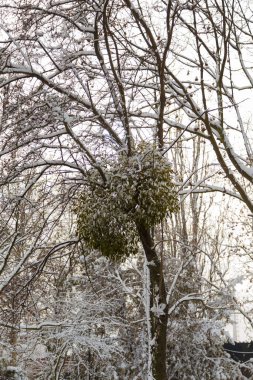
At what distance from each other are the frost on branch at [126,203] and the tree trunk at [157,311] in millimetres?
330

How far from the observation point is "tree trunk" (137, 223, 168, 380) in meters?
5.52

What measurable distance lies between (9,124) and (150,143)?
1.68m

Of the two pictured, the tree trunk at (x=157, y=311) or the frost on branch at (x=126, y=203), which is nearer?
the frost on branch at (x=126, y=203)

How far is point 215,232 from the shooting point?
1838 centimetres

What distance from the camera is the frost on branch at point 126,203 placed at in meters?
5.03

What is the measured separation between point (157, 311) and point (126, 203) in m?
1.39

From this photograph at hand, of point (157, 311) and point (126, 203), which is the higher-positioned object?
point (126, 203)

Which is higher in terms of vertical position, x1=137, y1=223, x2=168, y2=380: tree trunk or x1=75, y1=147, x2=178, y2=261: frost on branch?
x1=75, y1=147, x2=178, y2=261: frost on branch

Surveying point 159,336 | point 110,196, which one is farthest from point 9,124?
point 159,336

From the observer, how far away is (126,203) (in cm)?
504

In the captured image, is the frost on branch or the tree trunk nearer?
the frost on branch

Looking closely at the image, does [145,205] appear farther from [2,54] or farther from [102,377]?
[102,377]

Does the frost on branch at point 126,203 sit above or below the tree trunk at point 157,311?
above

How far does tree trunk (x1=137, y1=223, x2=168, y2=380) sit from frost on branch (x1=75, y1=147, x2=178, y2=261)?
1.08 feet
